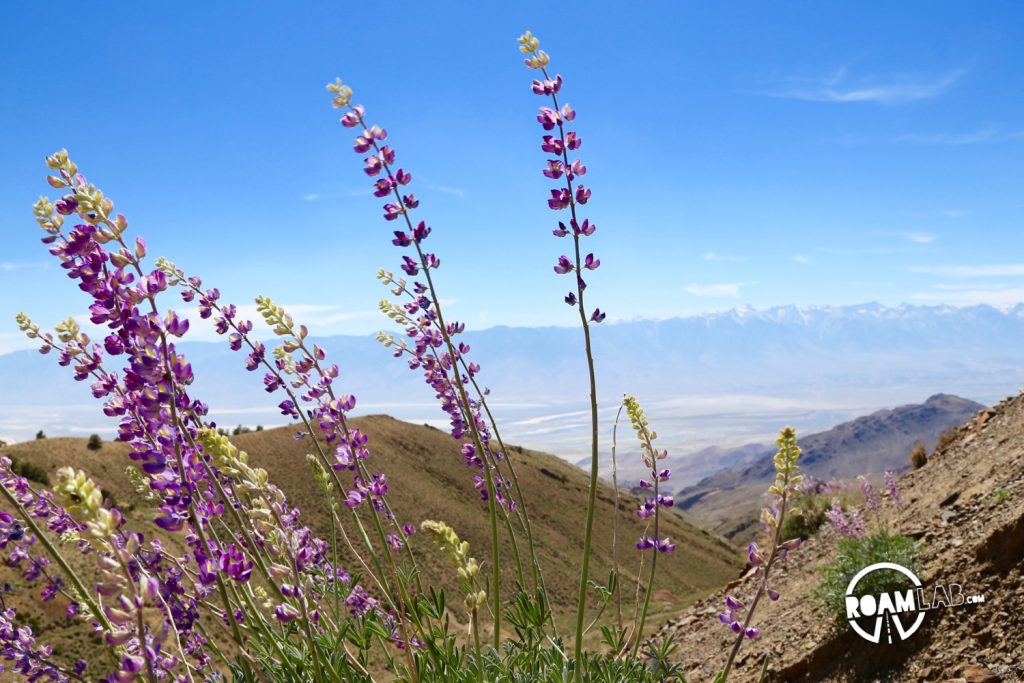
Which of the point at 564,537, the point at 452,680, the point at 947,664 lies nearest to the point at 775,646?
the point at 947,664

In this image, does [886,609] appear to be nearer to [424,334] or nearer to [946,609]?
[946,609]

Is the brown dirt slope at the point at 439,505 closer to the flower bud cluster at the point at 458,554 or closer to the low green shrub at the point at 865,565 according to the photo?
the low green shrub at the point at 865,565

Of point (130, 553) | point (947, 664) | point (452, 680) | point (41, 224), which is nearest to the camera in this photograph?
point (130, 553)

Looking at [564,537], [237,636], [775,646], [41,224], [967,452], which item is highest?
[41,224]

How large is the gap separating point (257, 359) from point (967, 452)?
39.1ft

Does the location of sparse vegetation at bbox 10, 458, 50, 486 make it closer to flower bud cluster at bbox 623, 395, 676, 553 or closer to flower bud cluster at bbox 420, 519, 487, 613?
flower bud cluster at bbox 623, 395, 676, 553

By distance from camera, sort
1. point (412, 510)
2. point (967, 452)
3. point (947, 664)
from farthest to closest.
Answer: point (412, 510) → point (967, 452) → point (947, 664)

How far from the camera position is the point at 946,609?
634 cm

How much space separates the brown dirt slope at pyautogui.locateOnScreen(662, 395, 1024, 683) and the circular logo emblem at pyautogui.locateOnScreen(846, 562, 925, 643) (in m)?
0.10

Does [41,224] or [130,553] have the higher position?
[41,224]

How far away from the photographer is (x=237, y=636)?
2801 millimetres

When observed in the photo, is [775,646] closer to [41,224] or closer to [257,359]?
[257,359]

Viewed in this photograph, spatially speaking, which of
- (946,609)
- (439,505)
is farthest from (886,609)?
(439,505)

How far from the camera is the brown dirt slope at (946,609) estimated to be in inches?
227
